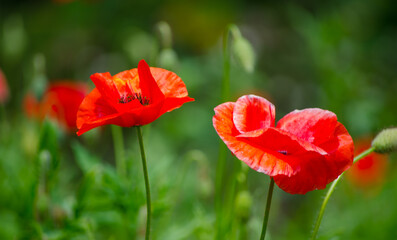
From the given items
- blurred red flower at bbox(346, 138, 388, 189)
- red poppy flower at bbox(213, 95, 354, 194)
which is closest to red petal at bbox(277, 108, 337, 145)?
red poppy flower at bbox(213, 95, 354, 194)

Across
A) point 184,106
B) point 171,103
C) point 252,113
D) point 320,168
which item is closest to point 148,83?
point 171,103

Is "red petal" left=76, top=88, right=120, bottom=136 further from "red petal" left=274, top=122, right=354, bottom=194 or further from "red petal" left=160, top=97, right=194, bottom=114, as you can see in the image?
"red petal" left=274, top=122, right=354, bottom=194

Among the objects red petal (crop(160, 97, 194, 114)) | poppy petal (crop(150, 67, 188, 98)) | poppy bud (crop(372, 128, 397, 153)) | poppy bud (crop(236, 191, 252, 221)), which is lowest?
poppy bud (crop(236, 191, 252, 221))

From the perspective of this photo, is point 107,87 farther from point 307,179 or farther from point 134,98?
point 307,179

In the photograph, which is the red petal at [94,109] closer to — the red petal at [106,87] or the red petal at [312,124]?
the red petal at [106,87]

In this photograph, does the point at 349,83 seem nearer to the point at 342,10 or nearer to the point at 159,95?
the point at 342,10

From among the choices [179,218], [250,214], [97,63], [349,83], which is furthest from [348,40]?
[250,214]
